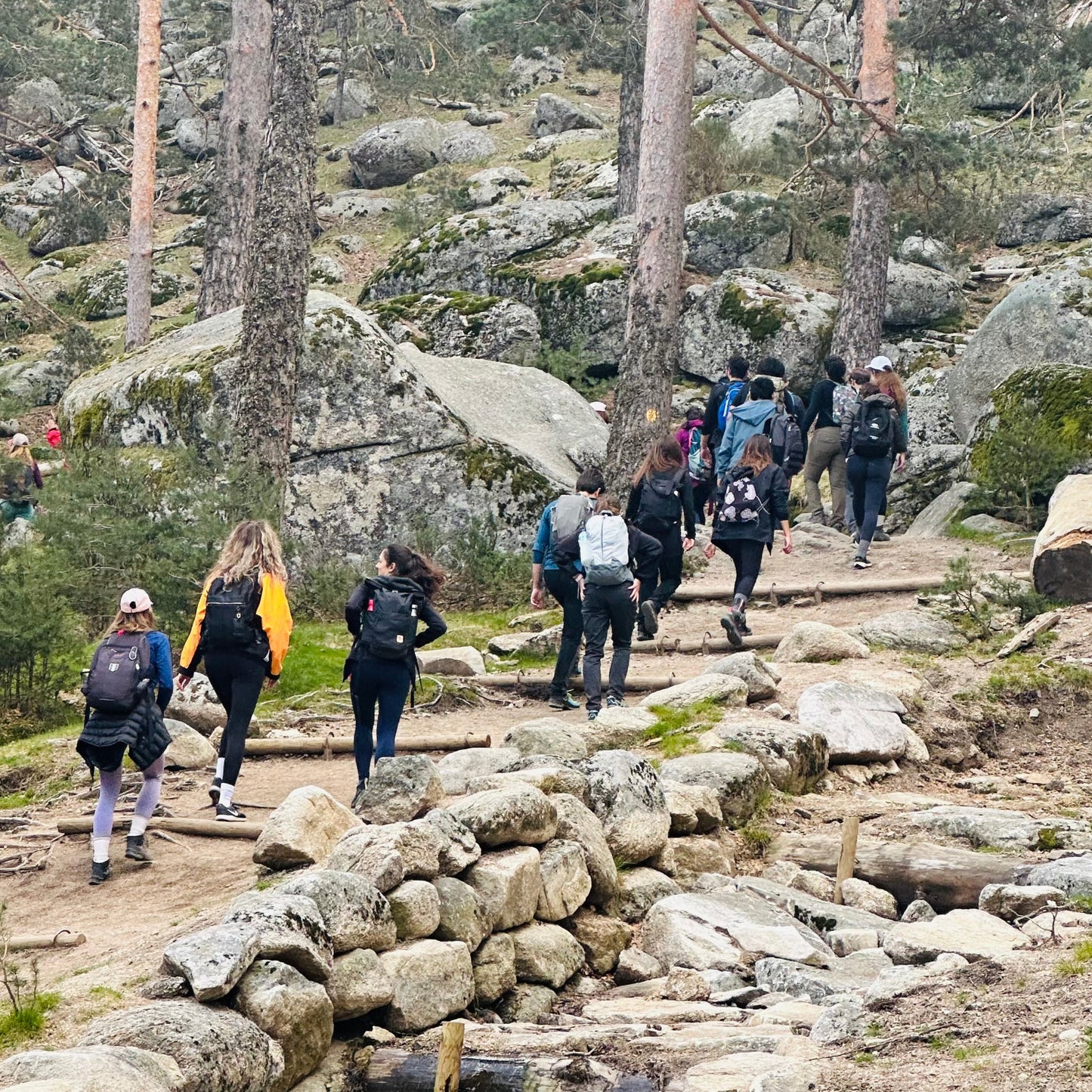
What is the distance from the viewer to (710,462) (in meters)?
14.8

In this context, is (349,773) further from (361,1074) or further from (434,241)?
(434,241)

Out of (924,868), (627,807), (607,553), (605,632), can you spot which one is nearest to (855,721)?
(605,632)

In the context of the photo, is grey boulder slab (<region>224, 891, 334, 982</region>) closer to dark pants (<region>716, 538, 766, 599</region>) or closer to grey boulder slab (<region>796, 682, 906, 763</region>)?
grey boulder slab (<region>796, 682, 906, 763</region>)

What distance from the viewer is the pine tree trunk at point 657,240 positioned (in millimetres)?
14797

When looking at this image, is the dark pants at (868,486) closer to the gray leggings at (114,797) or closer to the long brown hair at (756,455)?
the long brown hair at (756,455)

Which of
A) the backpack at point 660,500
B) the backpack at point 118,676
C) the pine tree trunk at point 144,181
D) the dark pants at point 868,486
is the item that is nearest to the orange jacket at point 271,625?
the backpack at point 118,676

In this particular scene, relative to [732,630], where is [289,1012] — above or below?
below

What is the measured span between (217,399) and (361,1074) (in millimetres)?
11199

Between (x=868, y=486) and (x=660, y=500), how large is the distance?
3503 mm

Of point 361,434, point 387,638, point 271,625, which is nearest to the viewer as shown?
point 387,638

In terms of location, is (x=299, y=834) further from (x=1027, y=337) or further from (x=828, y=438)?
→ (x=1027, y=337)

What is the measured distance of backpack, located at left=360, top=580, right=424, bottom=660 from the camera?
802cm

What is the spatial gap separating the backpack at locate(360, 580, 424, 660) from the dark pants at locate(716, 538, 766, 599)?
4522mm

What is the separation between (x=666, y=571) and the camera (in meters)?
12.4
